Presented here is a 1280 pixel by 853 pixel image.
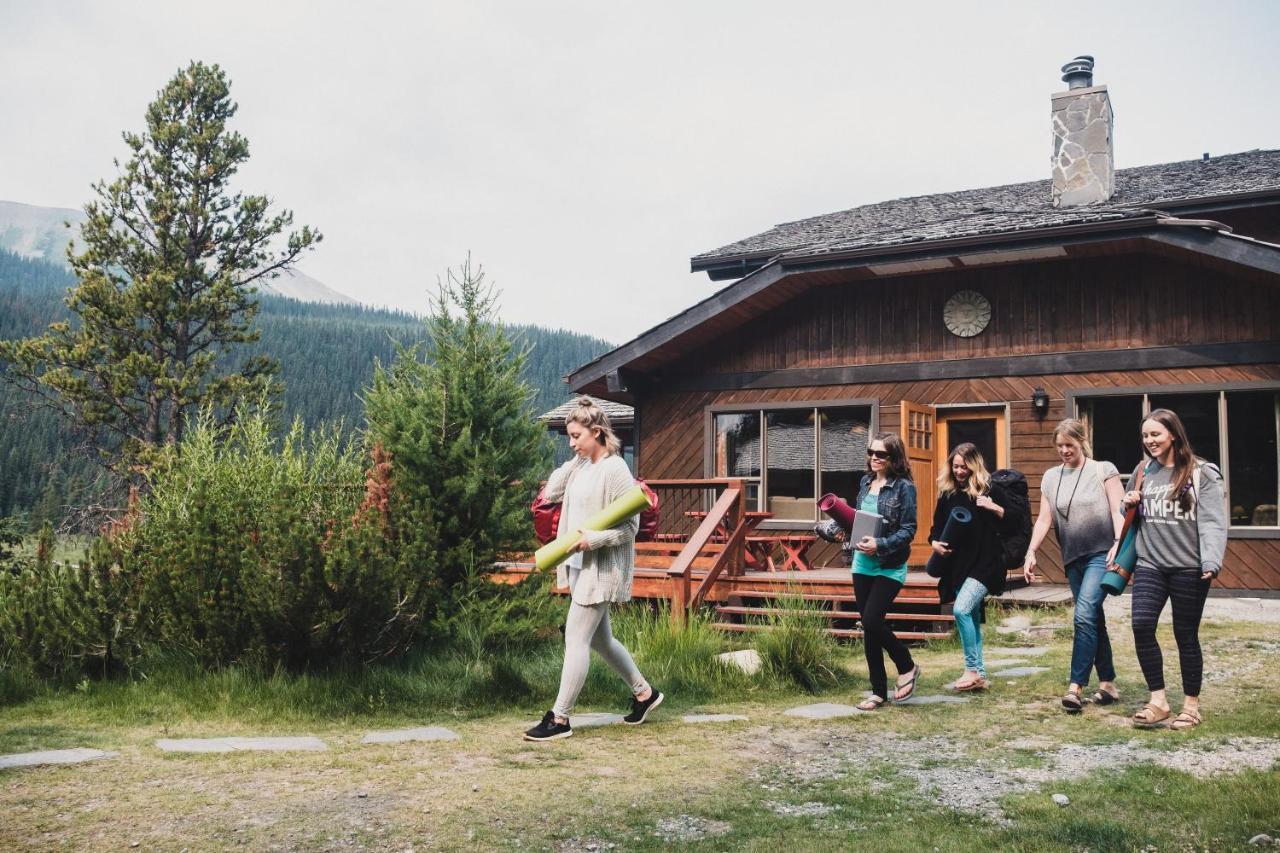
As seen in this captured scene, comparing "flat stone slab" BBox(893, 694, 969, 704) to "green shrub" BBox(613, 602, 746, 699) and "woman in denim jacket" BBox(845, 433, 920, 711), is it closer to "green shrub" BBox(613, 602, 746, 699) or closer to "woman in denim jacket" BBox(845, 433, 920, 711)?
"woman in denim jacket" BBox(845, 433, 920, 711)

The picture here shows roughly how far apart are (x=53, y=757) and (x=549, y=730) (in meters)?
2.23

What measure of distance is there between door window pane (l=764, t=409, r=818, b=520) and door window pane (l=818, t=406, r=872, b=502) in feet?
0.63

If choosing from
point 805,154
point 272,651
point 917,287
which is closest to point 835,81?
point 917,287

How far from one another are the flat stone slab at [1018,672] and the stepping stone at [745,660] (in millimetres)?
1648

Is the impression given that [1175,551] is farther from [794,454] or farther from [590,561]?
[794,454]

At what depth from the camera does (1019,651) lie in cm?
833

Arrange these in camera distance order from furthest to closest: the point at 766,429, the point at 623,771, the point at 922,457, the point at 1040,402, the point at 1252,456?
the point at 766,429 < the point at 922,457 < the point at 1040,402 < the point at 1252,456 < the point at 623,771

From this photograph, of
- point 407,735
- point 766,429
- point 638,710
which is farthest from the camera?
point 766,429

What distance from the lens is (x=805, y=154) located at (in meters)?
43.8

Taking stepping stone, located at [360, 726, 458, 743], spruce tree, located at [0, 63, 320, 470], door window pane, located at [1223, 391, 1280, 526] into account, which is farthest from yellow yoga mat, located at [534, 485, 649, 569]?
spruce tree, located at [0, 63, 320, 470]

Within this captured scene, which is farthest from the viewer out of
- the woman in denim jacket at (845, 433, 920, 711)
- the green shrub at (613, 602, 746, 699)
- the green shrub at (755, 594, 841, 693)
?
the green shrub at (755, 594, 841, 693)

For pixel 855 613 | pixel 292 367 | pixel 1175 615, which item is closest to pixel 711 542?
pixel 855 613

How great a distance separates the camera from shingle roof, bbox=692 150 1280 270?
1160cm

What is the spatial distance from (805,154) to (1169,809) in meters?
42.3
